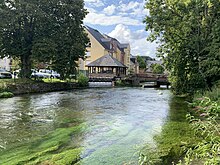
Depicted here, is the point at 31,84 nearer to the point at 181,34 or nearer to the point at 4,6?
the point at 4,6

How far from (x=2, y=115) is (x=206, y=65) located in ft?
46.7

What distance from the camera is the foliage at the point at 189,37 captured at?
67.4ft

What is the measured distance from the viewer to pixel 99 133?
10.6m

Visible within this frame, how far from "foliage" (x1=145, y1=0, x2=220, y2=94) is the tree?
11.6 meters

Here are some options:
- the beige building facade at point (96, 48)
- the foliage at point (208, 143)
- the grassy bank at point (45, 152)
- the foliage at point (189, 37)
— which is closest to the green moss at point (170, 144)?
the foliage at point (208, 143)

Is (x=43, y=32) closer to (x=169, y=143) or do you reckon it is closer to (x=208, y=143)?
(x=169, y=143)

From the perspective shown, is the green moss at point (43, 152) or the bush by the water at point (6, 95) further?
the bush by the water at point (6, 95)

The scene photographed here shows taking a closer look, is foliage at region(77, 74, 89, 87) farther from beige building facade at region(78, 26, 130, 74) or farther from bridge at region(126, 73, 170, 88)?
beige building facade at region(78, 26, 130, 74)

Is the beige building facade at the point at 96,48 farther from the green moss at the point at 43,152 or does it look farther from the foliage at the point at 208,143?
the foliage at the point at 208,143

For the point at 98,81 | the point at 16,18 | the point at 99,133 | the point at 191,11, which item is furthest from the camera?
the point at 98,81

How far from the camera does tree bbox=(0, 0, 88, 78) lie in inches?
1177

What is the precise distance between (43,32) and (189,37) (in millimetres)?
17373

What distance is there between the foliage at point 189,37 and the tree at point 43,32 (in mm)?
11564

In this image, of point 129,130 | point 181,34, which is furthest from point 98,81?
point 129,130
